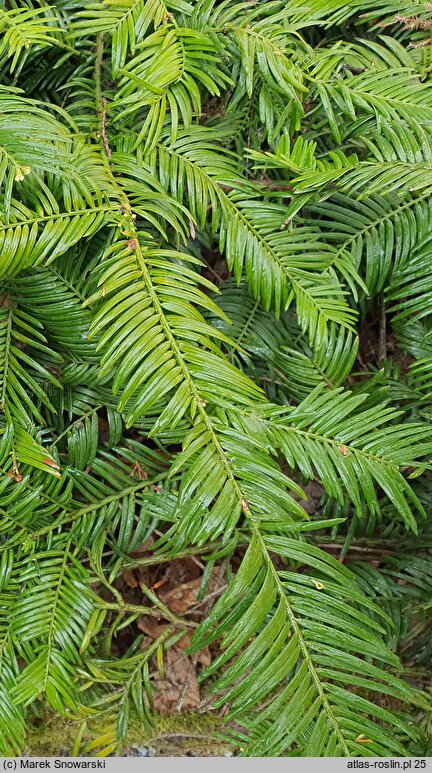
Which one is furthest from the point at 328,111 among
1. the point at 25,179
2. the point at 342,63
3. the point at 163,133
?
the point at 25,179

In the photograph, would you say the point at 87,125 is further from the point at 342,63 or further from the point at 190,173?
the point at 342,63

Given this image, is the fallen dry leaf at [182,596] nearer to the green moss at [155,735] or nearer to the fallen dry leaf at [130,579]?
the fallen dry leaf at [130,579]

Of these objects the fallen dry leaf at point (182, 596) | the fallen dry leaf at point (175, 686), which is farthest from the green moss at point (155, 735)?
the fallen dry leaf at point (182, 596)

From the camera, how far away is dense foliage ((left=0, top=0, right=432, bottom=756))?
0.85 metres

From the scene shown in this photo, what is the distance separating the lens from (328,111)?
1047mm

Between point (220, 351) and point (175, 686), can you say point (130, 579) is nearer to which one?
point (175, 686)

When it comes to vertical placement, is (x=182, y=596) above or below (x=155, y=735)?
above

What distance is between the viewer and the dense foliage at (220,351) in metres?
0.85

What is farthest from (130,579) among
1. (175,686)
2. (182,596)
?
(175,686)

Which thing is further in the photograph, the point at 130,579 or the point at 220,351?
the point at 130,579

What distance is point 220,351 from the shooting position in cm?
90

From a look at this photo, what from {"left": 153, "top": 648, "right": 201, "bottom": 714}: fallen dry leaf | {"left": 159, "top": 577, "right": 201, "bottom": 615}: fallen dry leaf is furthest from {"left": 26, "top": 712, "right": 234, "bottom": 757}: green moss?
{"left": 159, "top": 577, "right": 201, "bottom": 615}: fallen dry leaf

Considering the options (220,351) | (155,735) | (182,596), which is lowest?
(155,735)
